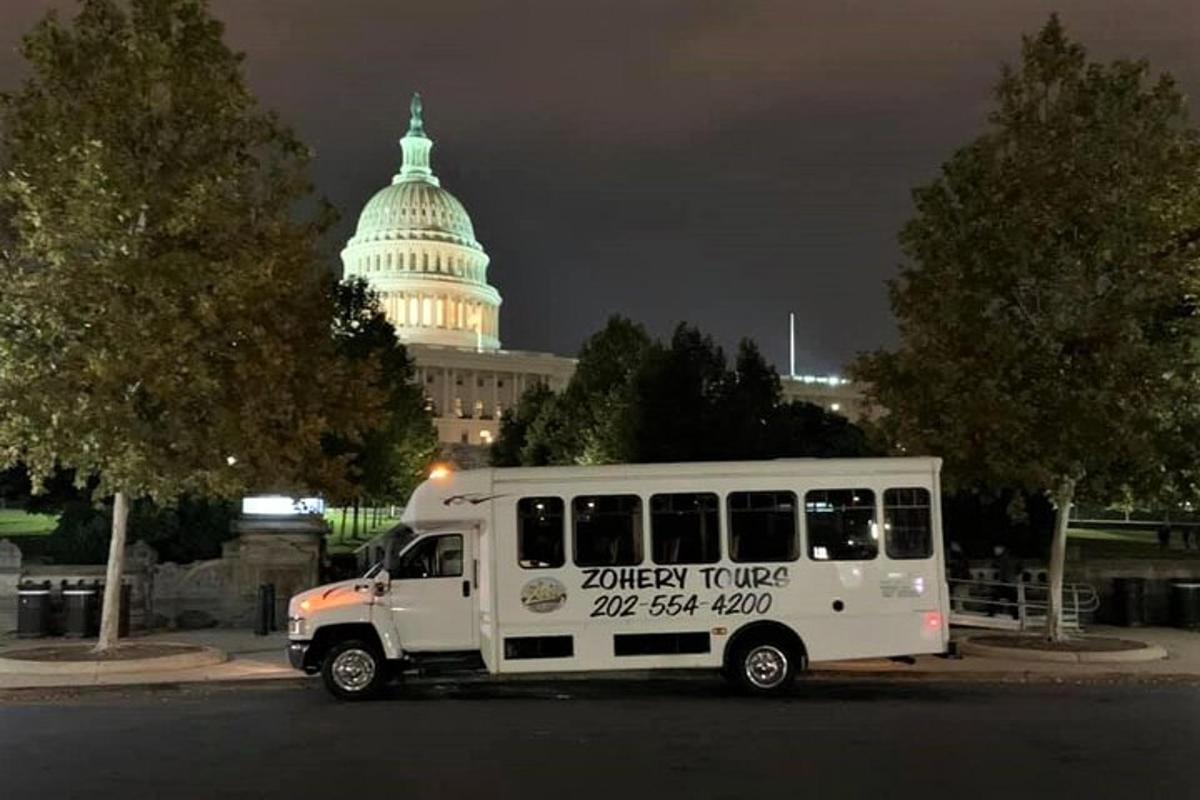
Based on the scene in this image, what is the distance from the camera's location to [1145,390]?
19594 mm

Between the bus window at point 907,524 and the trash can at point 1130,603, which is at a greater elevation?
the bus window at point 907,524

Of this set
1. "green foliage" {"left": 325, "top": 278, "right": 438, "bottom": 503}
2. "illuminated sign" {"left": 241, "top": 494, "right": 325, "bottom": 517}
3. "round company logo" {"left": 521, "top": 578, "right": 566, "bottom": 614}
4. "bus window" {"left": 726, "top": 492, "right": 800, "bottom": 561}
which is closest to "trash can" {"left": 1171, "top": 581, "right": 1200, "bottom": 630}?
"bus window" {"left": 726, "top": 492, "right": 800, "bottom": 561}

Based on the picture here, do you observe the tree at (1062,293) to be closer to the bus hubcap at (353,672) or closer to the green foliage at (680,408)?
the bus hubcap at (353,672)

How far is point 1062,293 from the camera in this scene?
20141 millimetres

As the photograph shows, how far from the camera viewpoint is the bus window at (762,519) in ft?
51.9

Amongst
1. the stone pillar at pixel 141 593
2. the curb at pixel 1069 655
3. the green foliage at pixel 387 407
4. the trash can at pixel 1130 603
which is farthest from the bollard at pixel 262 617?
the green foliage at pixel 387 407

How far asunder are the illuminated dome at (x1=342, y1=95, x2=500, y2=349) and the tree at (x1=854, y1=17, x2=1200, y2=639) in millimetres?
127968

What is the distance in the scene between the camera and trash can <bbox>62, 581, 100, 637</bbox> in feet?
74.4

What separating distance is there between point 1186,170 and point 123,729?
1704 cm

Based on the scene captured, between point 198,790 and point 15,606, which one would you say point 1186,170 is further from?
point 15,606

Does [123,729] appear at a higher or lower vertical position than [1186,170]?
lower

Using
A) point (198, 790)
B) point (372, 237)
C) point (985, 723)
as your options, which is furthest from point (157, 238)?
point (372, 237)

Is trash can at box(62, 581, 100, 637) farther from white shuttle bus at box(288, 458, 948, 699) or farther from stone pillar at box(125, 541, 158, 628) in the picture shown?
white shuttle bus at box(288, 458, 948, 699)

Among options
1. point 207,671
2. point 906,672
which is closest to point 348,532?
point 207,671
